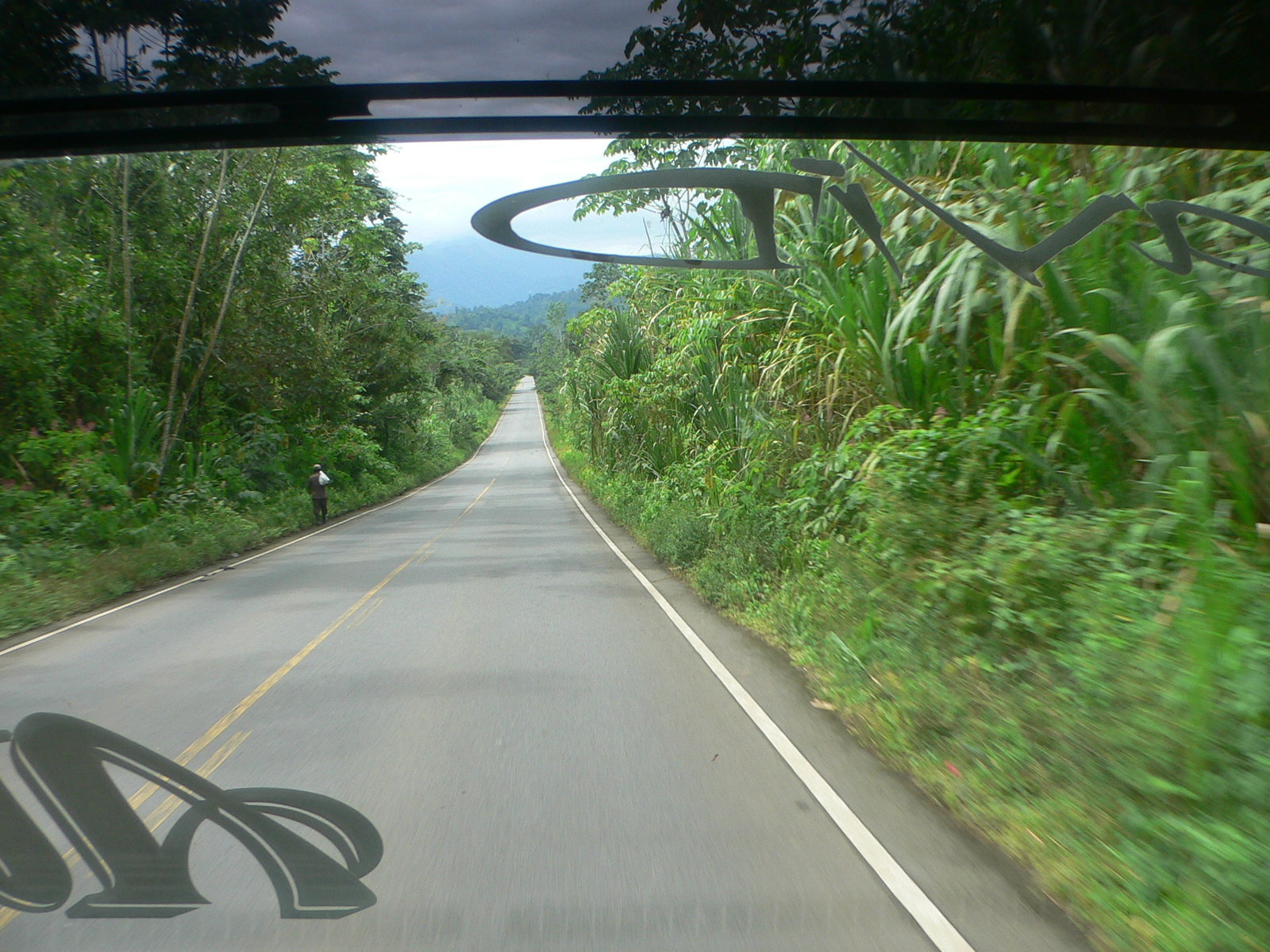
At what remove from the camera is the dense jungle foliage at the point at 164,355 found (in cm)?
1497

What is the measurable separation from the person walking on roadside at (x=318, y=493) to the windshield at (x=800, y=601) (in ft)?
42.1

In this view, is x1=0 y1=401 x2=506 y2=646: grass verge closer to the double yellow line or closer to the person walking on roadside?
the person walking on roadside

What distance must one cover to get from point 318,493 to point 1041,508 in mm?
22988

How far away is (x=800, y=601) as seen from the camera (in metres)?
9.29

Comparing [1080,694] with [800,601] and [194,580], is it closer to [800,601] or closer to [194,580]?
[800,601]

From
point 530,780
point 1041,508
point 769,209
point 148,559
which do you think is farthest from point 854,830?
point 148,559

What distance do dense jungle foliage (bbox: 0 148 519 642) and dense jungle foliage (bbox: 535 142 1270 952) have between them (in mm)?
4299

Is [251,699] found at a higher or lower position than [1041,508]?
lower

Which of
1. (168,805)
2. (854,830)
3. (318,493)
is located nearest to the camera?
(854,830)

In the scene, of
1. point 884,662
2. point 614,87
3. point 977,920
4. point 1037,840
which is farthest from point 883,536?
point 614,87

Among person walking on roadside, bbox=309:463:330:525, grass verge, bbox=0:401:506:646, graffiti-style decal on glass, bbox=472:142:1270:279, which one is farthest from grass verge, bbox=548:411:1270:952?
person walking on roadside, bbox=309:463:330:525

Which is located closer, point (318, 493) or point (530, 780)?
point (530, 780)

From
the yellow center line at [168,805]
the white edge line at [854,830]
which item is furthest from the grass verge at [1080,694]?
the yellow center line at [168,805]

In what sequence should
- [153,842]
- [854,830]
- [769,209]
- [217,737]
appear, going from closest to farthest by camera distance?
1. [769,209]
2. [153,842]
3. [854,830]
4. [217,737]
